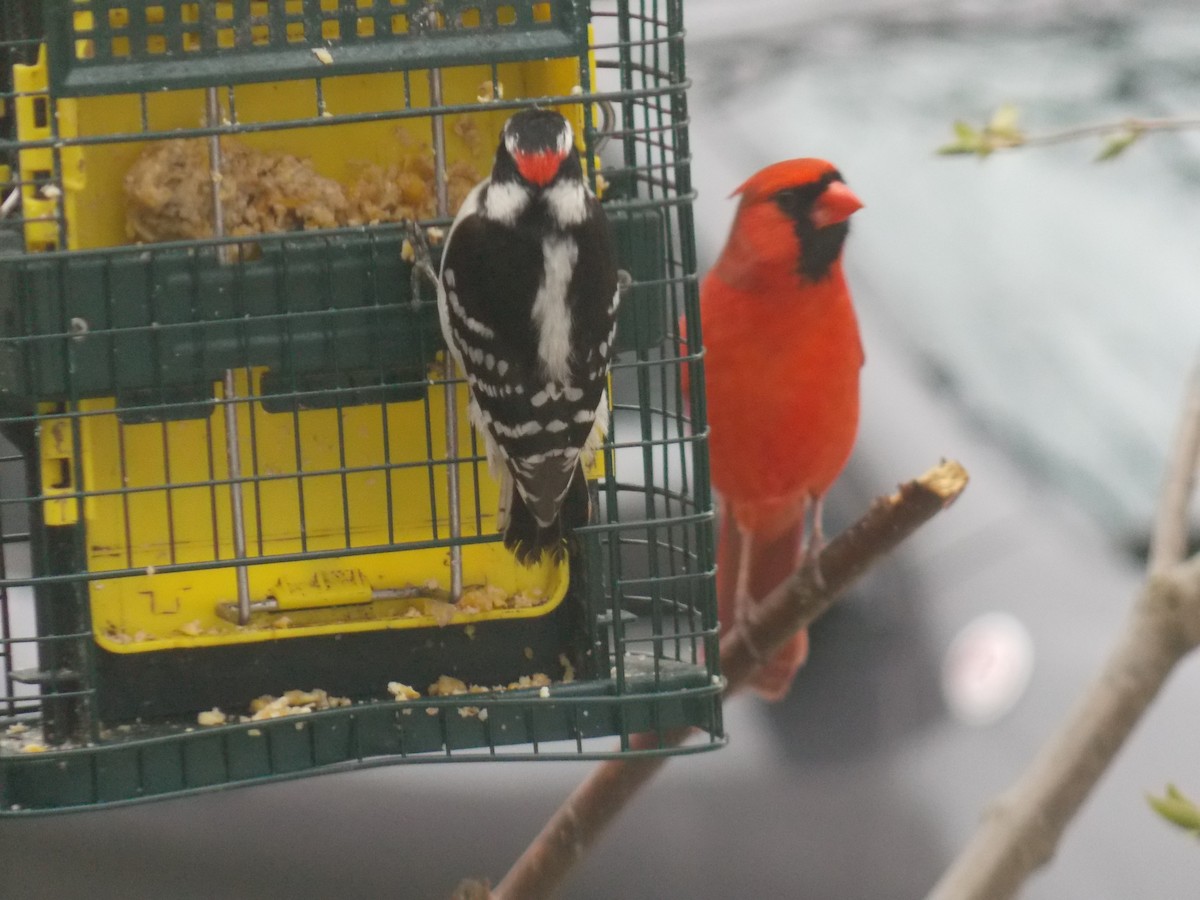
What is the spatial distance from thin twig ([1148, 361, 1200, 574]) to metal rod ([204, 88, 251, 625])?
1.26m

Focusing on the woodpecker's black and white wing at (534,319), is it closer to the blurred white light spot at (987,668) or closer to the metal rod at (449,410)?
the metal rod at (449,410)

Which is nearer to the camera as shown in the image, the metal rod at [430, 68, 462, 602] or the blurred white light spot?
the metal rod at [430, 68, 462, 602]

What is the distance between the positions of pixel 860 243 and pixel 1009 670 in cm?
126

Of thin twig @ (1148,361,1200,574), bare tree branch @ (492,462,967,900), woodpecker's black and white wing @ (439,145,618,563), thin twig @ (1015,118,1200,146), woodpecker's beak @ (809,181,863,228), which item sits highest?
woodpecker's beak @ (809,181,863,228)

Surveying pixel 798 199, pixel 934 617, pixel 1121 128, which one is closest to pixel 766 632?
pixel 798 199

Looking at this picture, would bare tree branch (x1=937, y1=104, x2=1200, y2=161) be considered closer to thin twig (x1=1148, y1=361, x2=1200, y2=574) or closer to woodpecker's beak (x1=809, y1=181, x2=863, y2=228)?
thin twig (x1=1148, y1=361, x2=1200, y2=574)

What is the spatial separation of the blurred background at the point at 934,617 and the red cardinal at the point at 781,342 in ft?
3.10

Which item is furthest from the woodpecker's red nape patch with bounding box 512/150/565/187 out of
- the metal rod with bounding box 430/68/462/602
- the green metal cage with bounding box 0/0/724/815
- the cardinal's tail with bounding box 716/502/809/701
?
the cardinal's tail with bounding box 716/502/809/701

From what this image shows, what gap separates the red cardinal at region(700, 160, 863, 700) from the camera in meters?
3.19

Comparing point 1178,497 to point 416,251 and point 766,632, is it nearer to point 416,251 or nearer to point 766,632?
point 416,251

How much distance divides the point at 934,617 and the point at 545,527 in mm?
2050

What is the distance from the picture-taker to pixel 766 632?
9.50 ft

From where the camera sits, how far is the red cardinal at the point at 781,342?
319 cm

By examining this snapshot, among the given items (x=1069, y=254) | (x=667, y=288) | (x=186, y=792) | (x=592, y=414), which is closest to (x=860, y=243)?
(x=1069, y=254)
